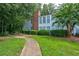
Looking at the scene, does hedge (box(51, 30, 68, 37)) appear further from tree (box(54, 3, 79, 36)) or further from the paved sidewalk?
the paved sidewalk

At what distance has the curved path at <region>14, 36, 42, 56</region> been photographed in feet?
14.5

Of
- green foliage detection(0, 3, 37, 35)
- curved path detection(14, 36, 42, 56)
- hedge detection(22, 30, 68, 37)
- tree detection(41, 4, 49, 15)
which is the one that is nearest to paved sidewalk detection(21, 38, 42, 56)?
curved path detection(14, 36, 42, 56)

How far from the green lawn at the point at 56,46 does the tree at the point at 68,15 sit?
0.16m

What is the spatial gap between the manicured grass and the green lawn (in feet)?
0.78

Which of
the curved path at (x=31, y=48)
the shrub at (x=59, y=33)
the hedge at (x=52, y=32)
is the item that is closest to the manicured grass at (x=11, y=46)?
the curved path at (x=31, y=48)

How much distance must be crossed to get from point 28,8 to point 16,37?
442 mm

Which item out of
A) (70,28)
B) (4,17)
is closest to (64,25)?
(70,28)

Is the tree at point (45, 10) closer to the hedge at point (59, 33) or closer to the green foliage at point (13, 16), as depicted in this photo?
the green foliage at point (13, 16)

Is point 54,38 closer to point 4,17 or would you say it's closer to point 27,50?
point 27,50

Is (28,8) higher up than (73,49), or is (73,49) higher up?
(28,8)

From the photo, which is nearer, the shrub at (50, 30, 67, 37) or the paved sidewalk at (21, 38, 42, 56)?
the paved sidewalk at (21, 38, 42, 56)

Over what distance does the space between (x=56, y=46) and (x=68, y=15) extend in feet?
1.54

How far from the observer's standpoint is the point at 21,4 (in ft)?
14.8

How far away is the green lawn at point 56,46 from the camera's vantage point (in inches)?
174
